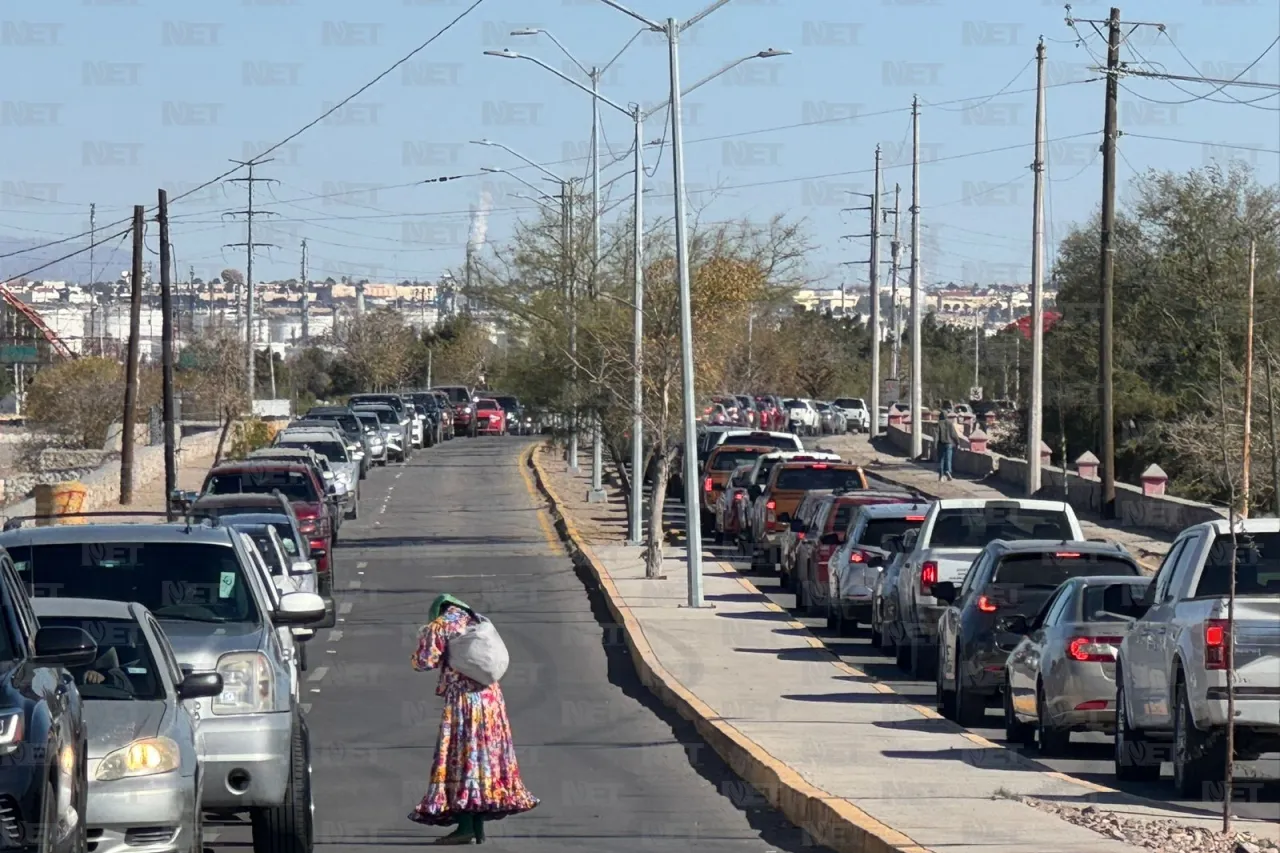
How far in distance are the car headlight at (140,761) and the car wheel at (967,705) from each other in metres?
9.23

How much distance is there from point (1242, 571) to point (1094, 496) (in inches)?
1314

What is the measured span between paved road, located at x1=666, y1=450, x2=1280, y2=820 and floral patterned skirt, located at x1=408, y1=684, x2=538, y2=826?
3903 mm

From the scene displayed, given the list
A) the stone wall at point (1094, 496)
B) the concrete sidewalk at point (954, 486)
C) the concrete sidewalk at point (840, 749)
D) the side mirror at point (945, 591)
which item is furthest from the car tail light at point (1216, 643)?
the concrete sidewalk at point (954, 486)

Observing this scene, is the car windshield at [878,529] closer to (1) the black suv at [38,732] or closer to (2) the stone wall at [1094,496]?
(2) the stone wall at [1094,496]

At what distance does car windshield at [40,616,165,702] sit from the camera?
30.2 feet

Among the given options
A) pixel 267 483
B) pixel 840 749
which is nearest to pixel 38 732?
pixel 840 749

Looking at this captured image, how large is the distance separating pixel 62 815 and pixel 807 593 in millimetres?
19609

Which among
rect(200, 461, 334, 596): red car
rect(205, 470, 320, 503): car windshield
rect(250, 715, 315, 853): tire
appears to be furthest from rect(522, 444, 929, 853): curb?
rect(205, 470, 320, 503): car windshield

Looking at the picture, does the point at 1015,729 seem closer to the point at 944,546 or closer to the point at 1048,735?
the point at 1048,735

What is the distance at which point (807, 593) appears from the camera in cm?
2634

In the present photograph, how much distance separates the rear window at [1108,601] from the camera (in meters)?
14.9

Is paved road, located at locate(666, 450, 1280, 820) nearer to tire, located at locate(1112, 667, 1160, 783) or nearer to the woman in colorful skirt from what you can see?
tire, located at locate(1112, 667, 1160, 783)

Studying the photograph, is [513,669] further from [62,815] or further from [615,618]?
[62,815]

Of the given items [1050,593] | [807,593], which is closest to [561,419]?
[807,593]
